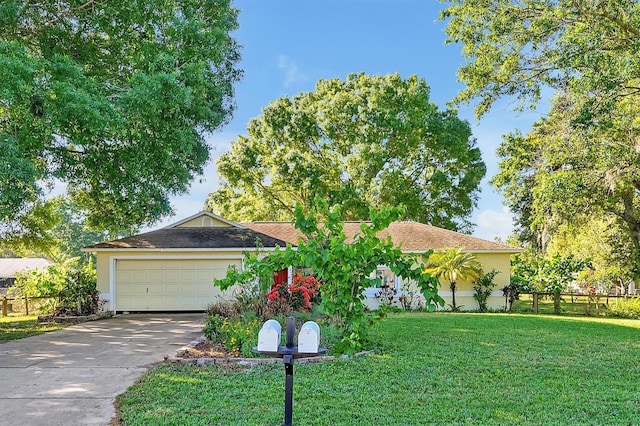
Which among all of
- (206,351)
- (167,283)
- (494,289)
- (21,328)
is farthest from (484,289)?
(21,328)

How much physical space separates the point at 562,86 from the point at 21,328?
16.2 metres

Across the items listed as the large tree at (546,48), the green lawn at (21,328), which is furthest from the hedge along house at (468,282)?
the green lawn at (21,328)

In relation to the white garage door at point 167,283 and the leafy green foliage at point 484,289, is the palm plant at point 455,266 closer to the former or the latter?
the leafy green foliage at point 484,289

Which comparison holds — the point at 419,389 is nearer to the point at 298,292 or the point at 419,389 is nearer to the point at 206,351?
the point at 206,351


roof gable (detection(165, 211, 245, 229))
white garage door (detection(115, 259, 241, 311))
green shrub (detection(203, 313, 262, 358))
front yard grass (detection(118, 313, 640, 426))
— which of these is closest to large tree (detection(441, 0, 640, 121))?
front yard grass (detection(118, 313, 640, 426))

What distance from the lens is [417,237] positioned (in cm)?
2058

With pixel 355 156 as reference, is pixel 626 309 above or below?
below

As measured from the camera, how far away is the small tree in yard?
674 cm

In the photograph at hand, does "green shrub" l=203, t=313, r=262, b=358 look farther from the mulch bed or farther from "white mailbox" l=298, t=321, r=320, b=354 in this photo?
"white mailbox" l=298, t=321, r=320, b=354

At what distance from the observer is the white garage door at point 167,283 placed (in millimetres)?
17203

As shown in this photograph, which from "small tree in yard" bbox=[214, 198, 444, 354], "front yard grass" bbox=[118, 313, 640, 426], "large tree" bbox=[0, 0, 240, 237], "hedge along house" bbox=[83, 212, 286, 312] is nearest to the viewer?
"front yard grass" bbox=[118, 313, 640, 426]

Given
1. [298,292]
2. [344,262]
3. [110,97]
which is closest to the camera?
[344,262]

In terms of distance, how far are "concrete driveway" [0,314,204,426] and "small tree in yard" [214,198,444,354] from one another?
7.03 feet

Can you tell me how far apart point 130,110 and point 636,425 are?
33.7ft
